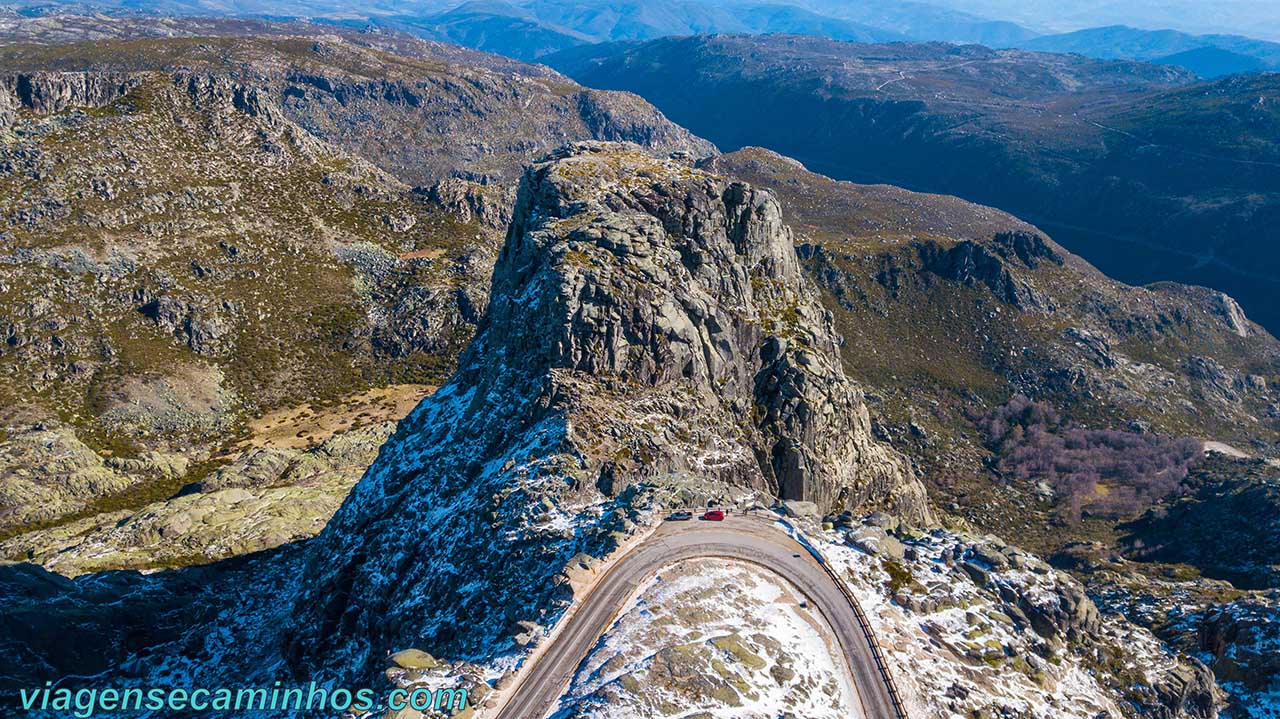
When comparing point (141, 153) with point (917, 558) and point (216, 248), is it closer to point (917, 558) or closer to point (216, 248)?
point (216, 248)

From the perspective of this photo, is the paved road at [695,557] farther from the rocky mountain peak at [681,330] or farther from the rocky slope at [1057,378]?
the rocky slope at [1057,378]

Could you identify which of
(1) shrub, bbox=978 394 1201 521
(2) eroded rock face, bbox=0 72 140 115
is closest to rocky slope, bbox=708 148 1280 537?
(1) shrub, bbox=978 394 1201 521

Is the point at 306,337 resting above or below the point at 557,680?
below

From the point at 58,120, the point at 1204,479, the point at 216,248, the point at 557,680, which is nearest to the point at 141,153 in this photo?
the point at 58,120

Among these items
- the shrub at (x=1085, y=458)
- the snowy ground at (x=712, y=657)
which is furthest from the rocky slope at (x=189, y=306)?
the shrub at (x=1085, y=458)

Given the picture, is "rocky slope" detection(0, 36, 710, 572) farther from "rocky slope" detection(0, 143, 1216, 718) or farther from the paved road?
the paved road

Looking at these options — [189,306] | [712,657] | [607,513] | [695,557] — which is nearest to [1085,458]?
[695,557]

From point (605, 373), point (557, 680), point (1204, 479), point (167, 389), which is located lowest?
point (167, 389)
